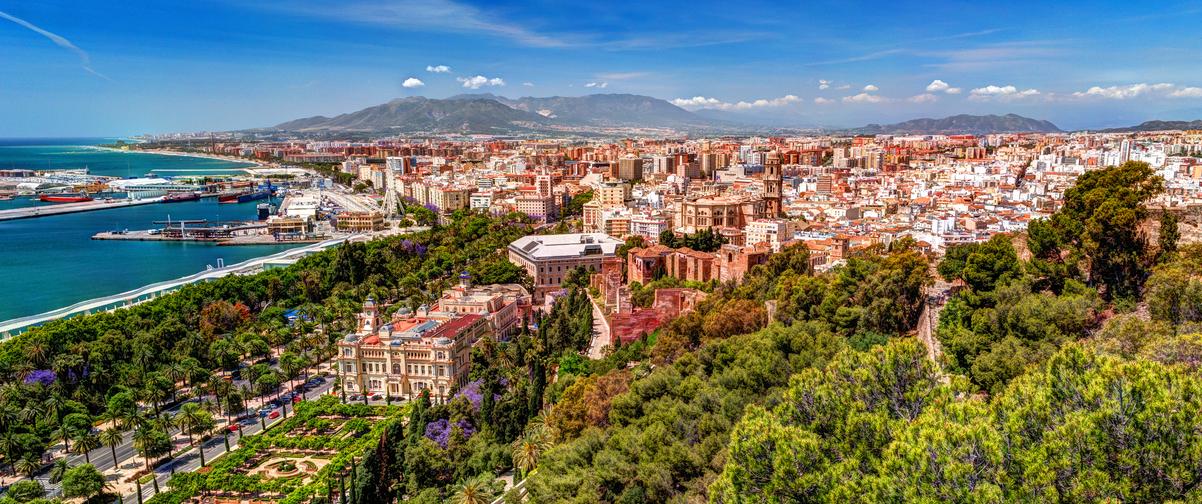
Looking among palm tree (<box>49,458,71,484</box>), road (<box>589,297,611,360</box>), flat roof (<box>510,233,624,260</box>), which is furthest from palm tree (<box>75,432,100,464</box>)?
flat roof (<box>510,233,624,260</box>)

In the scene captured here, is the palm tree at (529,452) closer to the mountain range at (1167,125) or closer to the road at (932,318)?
the road at (932,318)

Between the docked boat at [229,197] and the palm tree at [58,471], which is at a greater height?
the docked boat at [229,197]

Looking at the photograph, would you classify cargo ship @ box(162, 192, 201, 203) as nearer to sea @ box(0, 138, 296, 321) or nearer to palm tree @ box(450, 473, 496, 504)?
sea @ box(0, 138, 296, 321)

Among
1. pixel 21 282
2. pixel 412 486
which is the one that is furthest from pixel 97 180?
pixel 412 486

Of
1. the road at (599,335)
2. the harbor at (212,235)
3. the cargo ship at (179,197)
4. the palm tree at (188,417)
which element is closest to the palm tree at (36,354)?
the palm tree at (188,417)

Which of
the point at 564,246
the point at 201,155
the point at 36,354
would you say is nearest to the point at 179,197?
the point at 564,246
